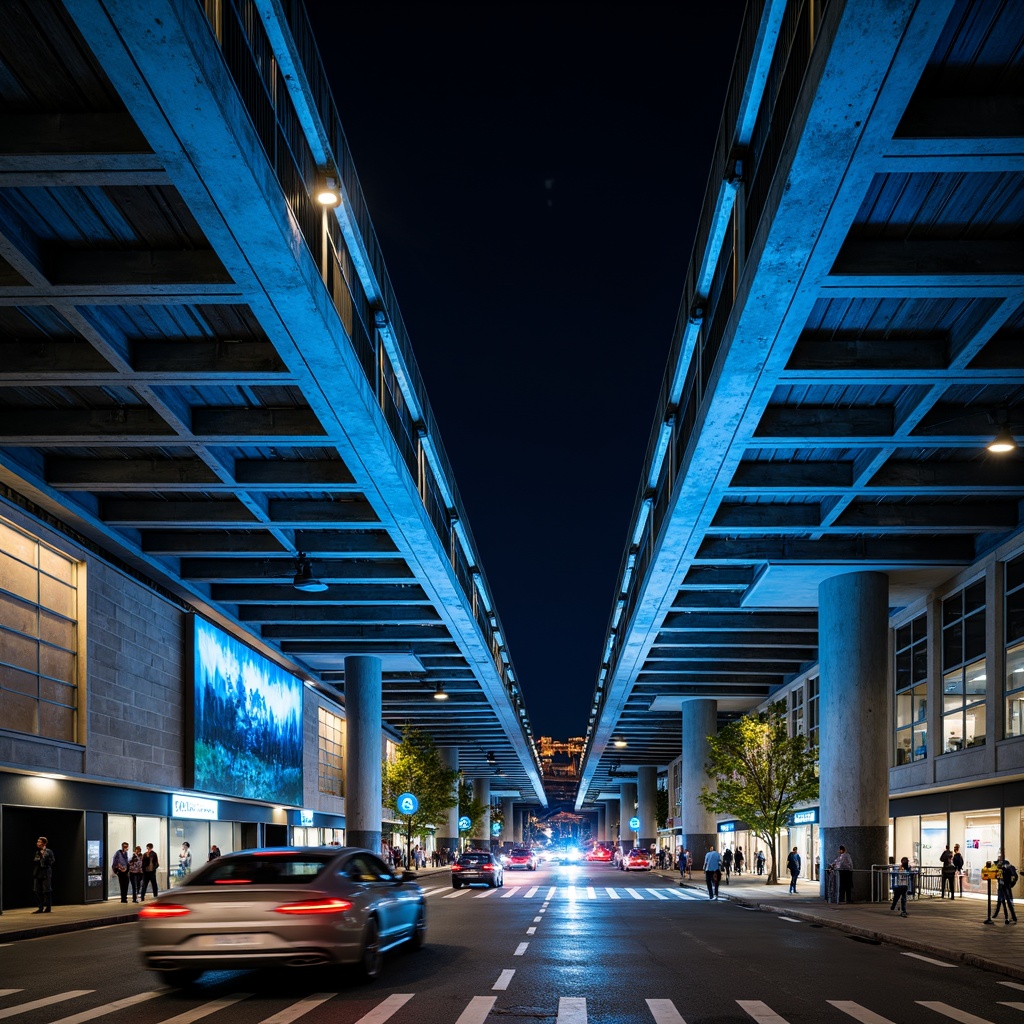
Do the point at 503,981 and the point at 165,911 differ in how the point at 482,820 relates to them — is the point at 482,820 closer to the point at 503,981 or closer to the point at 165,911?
the point at 503,981

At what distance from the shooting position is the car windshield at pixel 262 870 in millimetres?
13094

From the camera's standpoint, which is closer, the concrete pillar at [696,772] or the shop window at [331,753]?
the shop window at [331,753]

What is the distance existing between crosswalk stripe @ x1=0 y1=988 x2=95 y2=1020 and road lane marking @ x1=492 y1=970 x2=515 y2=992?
160 inches

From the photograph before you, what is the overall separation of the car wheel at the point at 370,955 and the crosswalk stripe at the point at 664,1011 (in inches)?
116

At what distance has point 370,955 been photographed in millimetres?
13266

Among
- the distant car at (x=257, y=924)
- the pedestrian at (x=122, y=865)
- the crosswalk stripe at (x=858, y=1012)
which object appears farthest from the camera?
the pedestrian at (x=122, y=865)

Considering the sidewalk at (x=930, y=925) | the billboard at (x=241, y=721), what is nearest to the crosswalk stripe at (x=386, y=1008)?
the sidewalk at (x=930, y=925)

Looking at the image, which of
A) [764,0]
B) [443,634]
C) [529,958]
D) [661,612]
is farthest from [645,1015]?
[443,634]

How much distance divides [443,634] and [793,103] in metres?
32.6

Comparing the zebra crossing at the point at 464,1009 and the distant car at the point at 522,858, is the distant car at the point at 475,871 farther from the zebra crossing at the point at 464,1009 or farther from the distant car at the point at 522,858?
the zebra crossing at the point at 464,1009

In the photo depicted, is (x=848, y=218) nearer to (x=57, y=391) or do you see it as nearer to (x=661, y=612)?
(x=57, y=391)

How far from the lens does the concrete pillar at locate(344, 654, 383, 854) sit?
44.1 m

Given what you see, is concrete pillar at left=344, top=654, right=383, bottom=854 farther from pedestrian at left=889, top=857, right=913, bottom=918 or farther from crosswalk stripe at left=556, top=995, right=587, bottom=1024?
crosswalk stripe at left=556, top=995, right=587, bottom=1024

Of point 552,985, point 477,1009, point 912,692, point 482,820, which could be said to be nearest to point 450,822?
point 482,820
